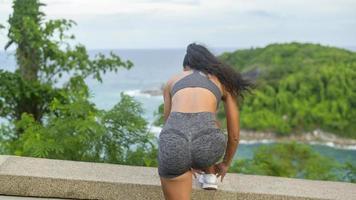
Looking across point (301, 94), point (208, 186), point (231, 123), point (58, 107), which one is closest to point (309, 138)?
point (301, 94)

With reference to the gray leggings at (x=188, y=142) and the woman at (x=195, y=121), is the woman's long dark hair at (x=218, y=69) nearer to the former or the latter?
the woman at (x=195, y=121)

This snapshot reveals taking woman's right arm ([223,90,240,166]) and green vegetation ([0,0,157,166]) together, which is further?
green vegetation ([0,0,157,166])

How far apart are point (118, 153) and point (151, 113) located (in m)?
0.90

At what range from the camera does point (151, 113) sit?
5.87 meters

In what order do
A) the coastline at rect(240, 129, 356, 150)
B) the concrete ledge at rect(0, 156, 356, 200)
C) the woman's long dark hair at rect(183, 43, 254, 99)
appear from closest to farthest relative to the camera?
the woman's long dark hair at rect(183, 43, 254, 99) → the concrete ledge at rect(0, 156, 356, 200) → the coastline at rect(240, 129, 356, 150)

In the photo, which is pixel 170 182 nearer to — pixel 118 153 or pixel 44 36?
pixel 118 153

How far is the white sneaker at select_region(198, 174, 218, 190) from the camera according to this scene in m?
3.65

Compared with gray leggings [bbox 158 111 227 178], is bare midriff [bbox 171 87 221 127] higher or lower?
higher

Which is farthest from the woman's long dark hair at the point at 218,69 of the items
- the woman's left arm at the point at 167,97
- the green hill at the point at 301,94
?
the green hill at the point at 301,94

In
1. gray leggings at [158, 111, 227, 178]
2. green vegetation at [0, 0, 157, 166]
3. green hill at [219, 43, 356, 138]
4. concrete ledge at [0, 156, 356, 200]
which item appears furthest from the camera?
green hill at [219, 43, 356, 138]

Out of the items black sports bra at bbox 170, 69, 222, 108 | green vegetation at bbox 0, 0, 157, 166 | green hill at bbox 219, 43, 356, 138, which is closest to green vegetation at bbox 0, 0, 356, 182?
green vegetation at bbox 0, 0, 157, 166

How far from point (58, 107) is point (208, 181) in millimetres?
2833

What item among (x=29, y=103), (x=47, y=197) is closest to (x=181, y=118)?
(x=47, y=197)

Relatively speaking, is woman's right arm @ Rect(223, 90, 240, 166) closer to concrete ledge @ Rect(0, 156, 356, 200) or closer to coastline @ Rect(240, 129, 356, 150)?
concrete ledge @ Rect(0, 156, 356, 200)
